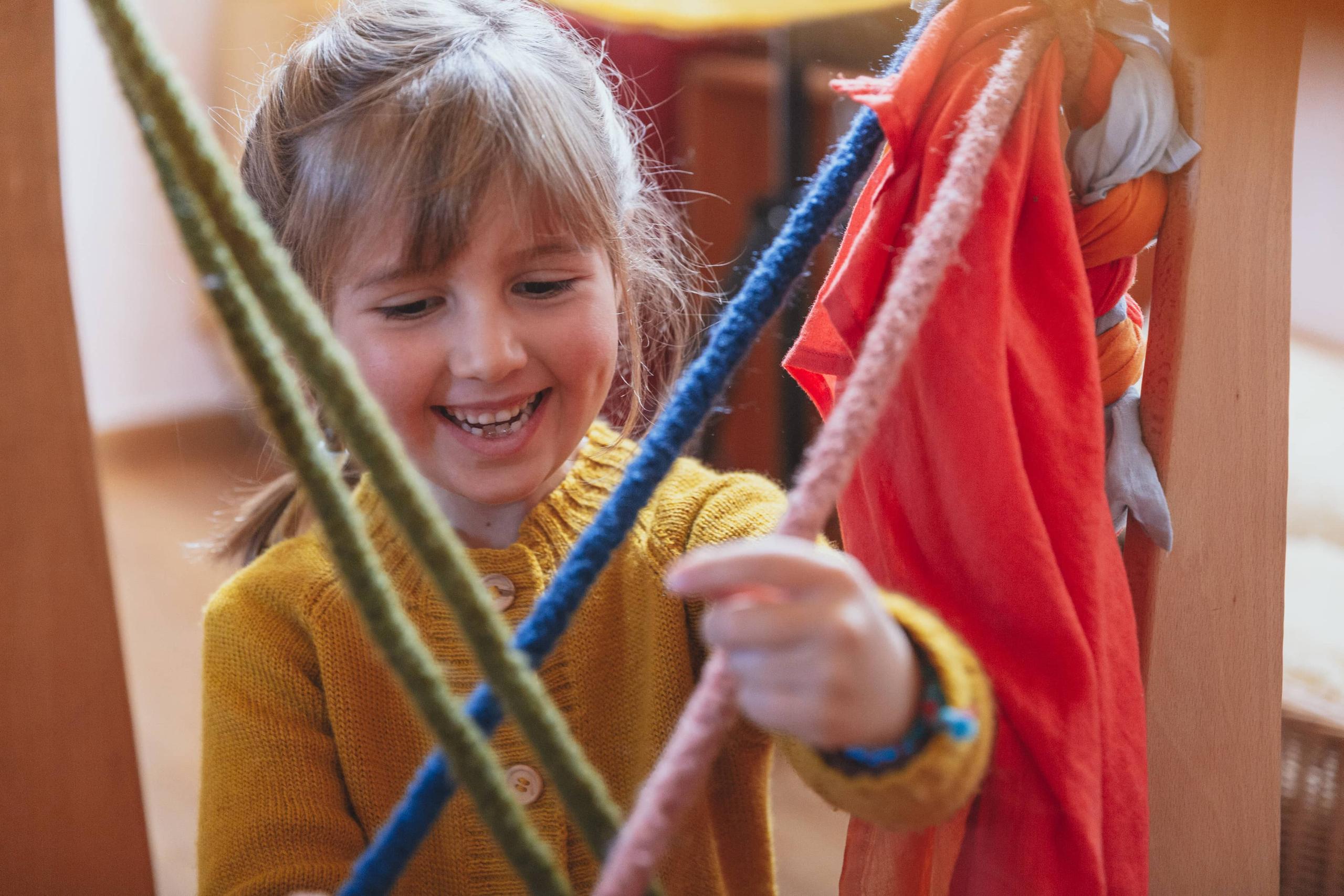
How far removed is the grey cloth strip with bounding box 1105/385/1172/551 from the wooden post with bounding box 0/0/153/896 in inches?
15.8

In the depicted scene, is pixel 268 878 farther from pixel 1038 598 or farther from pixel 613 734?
pixel 1038 598

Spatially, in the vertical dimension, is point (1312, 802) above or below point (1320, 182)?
below

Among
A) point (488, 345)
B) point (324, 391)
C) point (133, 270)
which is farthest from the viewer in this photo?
point (133, 270)

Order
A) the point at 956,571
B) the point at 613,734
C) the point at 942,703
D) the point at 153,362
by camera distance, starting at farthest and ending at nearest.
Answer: the point at 153,362, the point at 613,734, the point at 956,571, the point at 942,703

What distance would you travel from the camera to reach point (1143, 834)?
0.43m

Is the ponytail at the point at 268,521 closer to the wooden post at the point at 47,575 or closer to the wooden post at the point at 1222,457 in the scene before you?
the wooden post at the point at 47,575

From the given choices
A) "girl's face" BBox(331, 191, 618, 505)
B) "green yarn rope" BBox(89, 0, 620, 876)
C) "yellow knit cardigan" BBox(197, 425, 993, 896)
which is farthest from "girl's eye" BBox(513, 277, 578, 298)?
"green yarn rope" BBox(89, 0, 620, 876)

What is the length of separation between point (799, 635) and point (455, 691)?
1.06ft

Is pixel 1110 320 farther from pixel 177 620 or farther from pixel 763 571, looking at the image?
pixel 177 620

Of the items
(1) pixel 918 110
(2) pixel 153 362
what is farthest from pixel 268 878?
(2) pixel 153 362

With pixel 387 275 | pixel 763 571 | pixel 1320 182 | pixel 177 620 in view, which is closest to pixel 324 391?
pixel 763 571

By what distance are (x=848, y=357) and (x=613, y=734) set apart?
258 mm

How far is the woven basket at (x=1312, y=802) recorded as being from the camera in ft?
1.86

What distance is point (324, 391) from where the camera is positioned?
0.29m
